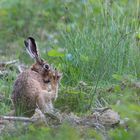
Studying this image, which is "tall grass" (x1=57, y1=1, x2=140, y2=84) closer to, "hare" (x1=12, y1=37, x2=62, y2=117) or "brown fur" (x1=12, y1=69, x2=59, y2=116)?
"hare" (x1=12, y1=37, x2=62, y2=117)

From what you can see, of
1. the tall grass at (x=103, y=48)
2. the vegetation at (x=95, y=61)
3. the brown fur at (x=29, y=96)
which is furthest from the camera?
the tall grass at (x=103, y=48)

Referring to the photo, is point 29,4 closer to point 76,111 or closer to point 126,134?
point 76,111

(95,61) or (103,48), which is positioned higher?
(103,48)

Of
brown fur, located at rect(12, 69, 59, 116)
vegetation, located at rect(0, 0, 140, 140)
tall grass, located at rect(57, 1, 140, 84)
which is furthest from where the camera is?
tall grass, located at rect(57, 1, 140, 84)

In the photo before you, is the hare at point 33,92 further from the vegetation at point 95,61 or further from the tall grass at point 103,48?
the tall grass at point 103,48

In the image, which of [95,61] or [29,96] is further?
[95,61]

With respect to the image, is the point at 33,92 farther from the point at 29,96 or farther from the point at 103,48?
the point at 103,48

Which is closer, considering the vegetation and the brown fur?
the vegetation

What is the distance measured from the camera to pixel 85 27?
806 cm

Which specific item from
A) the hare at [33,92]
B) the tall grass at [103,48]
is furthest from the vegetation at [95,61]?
the hare at [33,92]

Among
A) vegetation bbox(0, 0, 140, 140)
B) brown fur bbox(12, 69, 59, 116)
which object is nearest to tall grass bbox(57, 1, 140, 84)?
vegetation bbox(0, 0, 140, 140)

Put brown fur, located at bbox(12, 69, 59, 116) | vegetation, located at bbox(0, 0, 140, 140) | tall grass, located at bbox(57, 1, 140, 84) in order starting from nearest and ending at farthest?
vegetation, located at bbox(0, 0, 140, 140), brown fur, located at bbox(12, 69, 59, 116), tall grass, located at bbox(57, 1, 140, 84)

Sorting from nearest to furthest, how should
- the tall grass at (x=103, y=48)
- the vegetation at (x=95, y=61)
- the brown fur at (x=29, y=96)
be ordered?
Answer: 1. the vegetation at (x=95, y=61)
2. the brown fur at (x=29, y=96)
3. the tall grass at (x=103, y=48)

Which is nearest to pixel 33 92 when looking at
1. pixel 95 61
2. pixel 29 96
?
pixel 29 96
